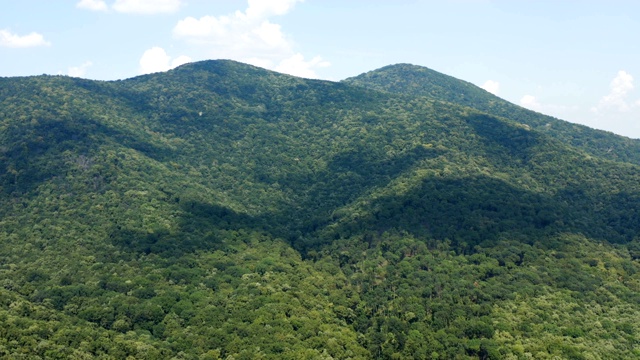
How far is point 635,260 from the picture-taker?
371ft

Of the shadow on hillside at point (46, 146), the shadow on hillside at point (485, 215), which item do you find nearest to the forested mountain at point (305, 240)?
the shadow on hillside at point (485, 215)

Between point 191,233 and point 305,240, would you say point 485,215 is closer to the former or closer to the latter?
point 305,240

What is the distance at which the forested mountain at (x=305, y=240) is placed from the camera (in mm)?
83000

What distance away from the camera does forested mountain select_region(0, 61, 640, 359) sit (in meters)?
83.0

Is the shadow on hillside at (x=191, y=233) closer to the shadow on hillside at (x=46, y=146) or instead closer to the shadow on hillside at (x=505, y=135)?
the shadow on hillside at (x=46, y=146)

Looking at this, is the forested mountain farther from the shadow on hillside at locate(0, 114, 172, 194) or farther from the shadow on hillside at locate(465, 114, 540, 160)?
the shadow on hillside at locate(465, 114, 540, 160)

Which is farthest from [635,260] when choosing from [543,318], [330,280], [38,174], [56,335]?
[38,174]

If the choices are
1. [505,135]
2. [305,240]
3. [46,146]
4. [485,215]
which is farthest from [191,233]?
[505,135]

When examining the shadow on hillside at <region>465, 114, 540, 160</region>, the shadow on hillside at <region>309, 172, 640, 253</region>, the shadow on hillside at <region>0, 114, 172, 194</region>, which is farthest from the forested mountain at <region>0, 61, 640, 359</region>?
the shadow on hillside at <region>465, 114, 540, 160</region>

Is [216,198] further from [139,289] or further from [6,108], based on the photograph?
[6,108]

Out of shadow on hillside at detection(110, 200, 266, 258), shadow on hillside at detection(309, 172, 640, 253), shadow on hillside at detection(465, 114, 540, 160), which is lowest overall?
shadow on hillside at detection(110, 200, 266, 258)

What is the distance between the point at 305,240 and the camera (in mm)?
137000

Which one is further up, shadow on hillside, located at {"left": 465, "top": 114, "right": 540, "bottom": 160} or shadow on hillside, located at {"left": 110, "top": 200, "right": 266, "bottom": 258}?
shadow on hillside, located at {"left": 465, "top": 114, "right": 540, "bottom": 160}

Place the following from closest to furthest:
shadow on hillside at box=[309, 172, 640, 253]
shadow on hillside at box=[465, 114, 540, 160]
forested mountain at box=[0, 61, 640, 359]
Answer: forested mountain at box=[0, 61, 640, 359], shadow on hillside at box=[309, 172, 640, 253], shadow on hillside at box=[465, 114, 540, 160]
